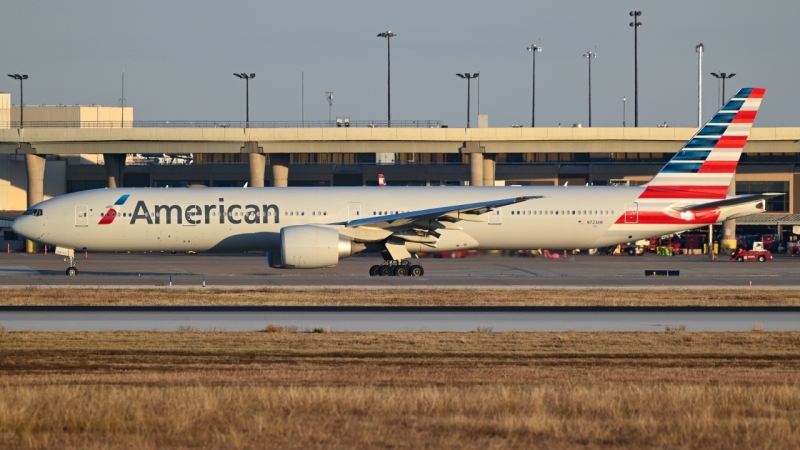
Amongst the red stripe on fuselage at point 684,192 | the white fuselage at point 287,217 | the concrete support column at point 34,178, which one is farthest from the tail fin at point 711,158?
the concrete support column at point 34,178

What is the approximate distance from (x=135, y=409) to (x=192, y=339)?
7803 millimetres

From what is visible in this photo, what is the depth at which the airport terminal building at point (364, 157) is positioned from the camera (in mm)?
67938

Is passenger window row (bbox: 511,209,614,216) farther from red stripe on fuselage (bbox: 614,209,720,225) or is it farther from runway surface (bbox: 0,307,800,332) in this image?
runway surface (bbox: 0,307,800,332)

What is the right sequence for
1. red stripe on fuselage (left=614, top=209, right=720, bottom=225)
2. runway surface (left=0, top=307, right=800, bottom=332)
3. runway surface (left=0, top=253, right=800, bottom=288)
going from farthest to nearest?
red stripe on fuselage (left=614, top=209, right=720, bottom=225) → runway surface (left=0, top=253, right=800, bottom=288) → runway surface (left=0, top=307, right=800, bottom=332)

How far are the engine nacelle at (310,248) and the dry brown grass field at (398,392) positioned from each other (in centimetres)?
1533

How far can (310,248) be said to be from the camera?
1401 inches

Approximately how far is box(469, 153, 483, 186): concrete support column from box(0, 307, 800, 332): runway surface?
133 feet

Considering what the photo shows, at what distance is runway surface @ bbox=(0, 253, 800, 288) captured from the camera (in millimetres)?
35938

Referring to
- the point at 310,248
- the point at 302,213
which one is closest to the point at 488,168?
the point at 302,213

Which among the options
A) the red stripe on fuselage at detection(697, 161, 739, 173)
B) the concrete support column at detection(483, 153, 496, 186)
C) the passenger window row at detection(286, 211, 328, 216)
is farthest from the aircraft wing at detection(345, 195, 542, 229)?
the concrete support column at detection(483, 153, 496, 186)

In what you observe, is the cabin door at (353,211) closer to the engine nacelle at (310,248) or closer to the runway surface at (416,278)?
the runway surface at (416,278)

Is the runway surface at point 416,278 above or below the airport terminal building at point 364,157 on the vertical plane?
below

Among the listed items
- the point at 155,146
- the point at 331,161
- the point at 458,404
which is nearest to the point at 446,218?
the point at 458,404

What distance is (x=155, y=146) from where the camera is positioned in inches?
2702
